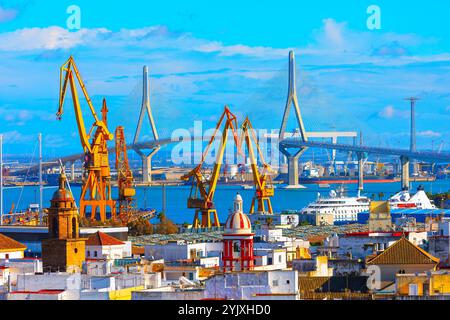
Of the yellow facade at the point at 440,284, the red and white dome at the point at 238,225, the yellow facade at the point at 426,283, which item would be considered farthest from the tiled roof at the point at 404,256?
the yellow facade at the point at 440,284

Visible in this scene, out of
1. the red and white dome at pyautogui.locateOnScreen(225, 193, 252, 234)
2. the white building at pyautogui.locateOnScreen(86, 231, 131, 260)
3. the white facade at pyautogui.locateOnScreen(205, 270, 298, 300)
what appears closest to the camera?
the white facade at pyautogui.locateOnScreen(205, 270, 298, 300)

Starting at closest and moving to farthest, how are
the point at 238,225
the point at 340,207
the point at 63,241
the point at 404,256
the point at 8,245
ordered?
the point at 404,256 < the point at 238,225 < the point at 63,241 < the point at 8,245 < the point at 340,207

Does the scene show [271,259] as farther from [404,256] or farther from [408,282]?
[408,282]

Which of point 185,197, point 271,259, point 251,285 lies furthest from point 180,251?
point 185,197

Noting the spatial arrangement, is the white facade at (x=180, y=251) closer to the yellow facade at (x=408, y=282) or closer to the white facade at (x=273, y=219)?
the yellow facade at (x=408, y=282)

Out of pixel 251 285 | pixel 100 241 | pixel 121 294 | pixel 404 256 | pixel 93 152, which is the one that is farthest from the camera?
pixel 93 152

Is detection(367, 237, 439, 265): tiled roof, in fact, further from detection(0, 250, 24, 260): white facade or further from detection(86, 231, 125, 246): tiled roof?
detection(86, 231, 125, 246): tiled roof

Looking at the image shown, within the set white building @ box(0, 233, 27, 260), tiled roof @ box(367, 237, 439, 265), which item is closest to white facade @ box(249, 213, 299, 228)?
white building @ box(0, 233, 27, 260)
